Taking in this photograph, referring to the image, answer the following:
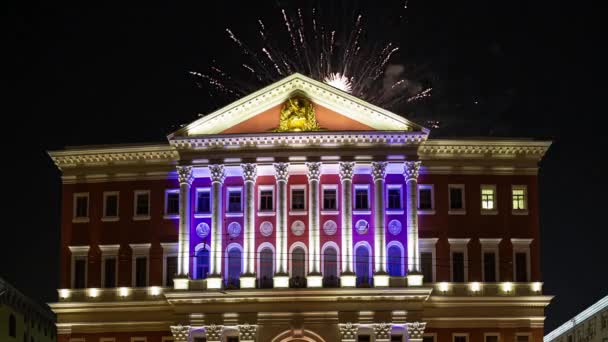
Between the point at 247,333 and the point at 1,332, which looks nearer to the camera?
the point at 247,333

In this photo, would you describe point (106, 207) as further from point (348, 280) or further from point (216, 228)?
point (348, 280)

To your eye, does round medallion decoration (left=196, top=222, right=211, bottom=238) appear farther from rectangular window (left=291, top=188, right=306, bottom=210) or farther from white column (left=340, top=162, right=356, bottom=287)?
white column (left=340, top=162, right=356, bottom=287)

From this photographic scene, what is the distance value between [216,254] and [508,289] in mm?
18340

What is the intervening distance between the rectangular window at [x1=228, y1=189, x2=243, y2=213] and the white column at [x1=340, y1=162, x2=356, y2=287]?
260 inches

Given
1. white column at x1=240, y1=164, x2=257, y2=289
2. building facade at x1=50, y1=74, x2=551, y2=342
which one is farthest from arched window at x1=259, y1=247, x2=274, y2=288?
white column at x1=240, y1=164, x2=257, y2=289

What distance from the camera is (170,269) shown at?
77562 millimetres

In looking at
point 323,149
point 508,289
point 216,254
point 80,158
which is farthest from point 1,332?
point 508,289

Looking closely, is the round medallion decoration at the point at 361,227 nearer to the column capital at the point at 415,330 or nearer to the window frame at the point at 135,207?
the column capital at the point at 415,330

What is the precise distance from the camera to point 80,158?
80125 mm

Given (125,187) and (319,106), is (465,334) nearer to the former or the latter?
(319,106)

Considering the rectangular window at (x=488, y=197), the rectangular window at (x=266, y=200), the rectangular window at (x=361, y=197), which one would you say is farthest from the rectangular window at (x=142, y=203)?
the rectangular window at (x=488, y=197)

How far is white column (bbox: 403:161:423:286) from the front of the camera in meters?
74.2

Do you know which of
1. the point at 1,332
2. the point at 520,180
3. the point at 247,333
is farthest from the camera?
the point at 1,332

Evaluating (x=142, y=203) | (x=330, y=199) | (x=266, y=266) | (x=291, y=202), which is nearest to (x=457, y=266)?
(x=330, y=199)
